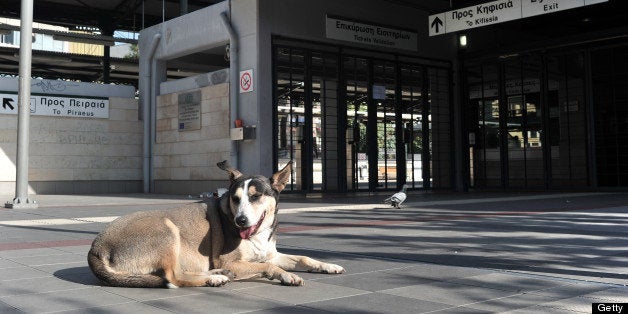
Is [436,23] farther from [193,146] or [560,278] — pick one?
[560,278]

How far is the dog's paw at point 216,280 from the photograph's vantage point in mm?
4426

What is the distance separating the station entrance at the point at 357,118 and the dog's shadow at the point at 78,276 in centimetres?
1225

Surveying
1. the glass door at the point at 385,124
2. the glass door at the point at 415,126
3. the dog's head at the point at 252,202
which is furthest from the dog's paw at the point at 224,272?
the glass door at the point at 415,126

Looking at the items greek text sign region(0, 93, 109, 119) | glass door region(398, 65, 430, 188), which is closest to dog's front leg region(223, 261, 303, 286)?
glass door region(398, 65, 430, 188)

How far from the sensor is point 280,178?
4707 mm

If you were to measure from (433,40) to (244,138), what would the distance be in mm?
9252

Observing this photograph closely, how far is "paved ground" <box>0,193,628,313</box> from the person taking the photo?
4008 millimetres

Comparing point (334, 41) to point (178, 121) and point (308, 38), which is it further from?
point (178, 121)

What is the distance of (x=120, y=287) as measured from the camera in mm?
4547

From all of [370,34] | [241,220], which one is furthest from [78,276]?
[370,34]

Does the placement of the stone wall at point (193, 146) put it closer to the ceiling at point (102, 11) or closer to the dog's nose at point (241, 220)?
the ceiling at point (102, 11)

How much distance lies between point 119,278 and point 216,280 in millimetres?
723

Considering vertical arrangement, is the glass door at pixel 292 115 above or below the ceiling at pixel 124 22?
below

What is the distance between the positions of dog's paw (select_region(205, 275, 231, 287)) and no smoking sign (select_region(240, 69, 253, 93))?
13.2 m
